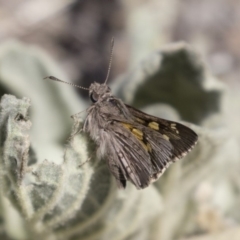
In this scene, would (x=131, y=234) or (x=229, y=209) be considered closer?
(x=131, y=234)

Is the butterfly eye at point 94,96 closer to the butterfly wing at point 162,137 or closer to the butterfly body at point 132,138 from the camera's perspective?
the butterfly body at point 132,138

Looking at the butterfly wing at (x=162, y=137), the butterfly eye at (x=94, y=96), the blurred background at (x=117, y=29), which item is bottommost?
the butterfly wing at (x=162, y=137)

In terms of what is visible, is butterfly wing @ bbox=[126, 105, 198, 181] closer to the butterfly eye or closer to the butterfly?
the butterfly

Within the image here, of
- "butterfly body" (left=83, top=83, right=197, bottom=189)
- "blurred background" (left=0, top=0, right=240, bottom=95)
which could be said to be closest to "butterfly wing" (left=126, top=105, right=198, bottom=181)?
"butterfly body" (left=83, top=83, right=197, bottom=189)

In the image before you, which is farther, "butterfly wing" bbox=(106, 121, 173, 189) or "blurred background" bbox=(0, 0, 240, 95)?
"blurred background" bbox=(0, 0, 240, 95)

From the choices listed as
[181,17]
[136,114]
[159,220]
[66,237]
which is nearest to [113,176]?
[136,114]

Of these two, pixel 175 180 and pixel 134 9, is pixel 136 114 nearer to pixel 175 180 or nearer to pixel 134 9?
pixel 175 180

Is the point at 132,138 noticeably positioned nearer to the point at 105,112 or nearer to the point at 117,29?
the point at 105,112


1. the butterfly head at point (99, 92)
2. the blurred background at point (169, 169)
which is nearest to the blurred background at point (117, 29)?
the blurred background at point (169, 169)
